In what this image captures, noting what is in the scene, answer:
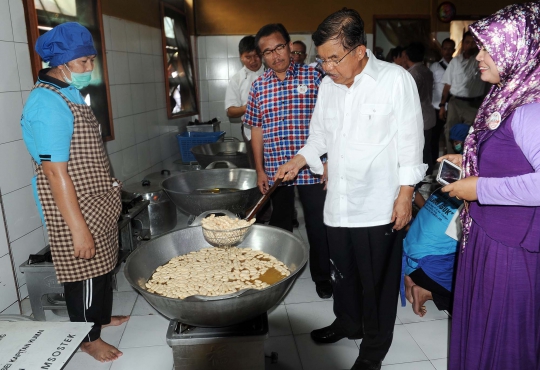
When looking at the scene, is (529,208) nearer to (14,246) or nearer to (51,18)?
(14,246)

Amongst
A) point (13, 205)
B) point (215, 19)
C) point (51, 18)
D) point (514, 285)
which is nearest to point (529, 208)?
point (514, 285)

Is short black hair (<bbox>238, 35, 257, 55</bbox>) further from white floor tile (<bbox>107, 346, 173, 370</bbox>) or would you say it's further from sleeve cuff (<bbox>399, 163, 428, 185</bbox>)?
white floor tile (<bbox>107, 346, 173, 370</bbox>)

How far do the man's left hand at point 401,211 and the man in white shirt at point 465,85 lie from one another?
3.86m

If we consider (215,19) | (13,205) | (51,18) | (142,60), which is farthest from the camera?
(215,19)

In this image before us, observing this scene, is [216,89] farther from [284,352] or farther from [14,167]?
[284,352]

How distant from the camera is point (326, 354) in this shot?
78.6 inches

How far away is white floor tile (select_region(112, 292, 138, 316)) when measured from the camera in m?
2.42

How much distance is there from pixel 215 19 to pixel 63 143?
15.9 feet

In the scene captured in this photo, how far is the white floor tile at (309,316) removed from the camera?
223 centimetres

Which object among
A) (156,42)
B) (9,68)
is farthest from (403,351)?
(156,42)

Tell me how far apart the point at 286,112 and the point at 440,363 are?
4.82 feet

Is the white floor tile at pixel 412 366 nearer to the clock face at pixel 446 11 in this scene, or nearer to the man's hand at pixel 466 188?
the man's hand at pixel 466 188

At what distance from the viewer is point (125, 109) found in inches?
145

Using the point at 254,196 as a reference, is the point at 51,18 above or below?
above
